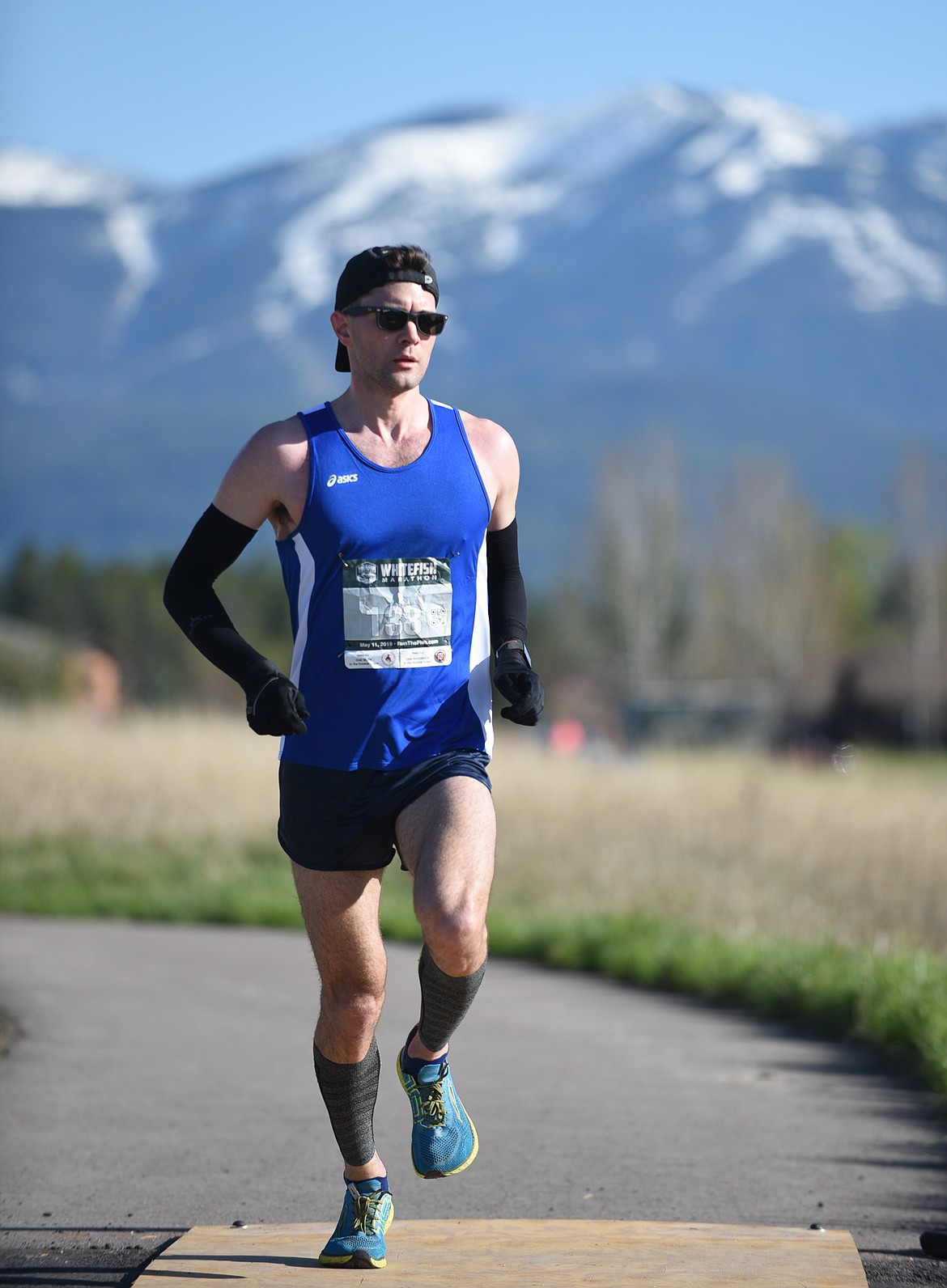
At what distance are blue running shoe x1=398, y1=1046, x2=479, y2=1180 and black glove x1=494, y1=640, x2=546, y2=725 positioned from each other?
870 millimetres

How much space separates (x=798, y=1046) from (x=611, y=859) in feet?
19.6

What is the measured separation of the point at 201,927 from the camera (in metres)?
13.9

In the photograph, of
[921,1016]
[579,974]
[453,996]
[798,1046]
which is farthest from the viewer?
[579,974]

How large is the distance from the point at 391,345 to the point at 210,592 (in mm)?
760

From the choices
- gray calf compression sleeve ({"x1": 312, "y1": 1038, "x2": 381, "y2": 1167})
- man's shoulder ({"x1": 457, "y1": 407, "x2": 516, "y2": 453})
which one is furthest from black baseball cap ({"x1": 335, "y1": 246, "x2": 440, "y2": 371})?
gray calf compression sleeve ({"x1": 312, "y1": 1038, "x2": 381, "y2": 1167})

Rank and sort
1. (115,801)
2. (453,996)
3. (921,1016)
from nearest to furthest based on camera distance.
Answer: 1. (453,996)
2. (921,1016)
3. (115,801)

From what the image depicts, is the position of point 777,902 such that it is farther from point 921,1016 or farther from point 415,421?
point 415,421

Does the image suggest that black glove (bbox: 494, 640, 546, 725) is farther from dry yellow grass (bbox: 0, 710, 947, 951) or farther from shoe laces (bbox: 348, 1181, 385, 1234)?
dry yellow grass (bbox: 0, 710, 947, 951)

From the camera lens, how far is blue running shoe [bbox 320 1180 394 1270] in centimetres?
434

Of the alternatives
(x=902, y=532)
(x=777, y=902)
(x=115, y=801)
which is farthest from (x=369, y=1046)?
(x=902, y=532)

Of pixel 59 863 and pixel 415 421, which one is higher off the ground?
pixel 415 421

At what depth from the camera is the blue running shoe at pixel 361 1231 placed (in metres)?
4.34

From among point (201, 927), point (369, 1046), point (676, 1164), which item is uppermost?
point (369, 1046)

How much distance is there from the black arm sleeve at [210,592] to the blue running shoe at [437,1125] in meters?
1.07
